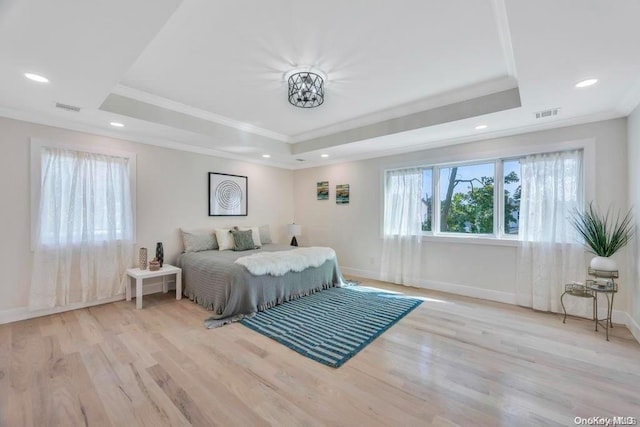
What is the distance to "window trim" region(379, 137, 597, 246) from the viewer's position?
3191 mm

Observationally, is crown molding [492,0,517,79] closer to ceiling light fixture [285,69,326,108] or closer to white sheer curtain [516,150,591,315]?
ceiling light fixture [285,69,326,108]

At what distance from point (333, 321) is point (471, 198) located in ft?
9.41

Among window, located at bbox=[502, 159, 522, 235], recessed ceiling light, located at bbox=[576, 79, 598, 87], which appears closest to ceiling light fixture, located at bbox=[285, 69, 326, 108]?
recessed ceiling light, located at bbox=[576, 79, 598, 87]

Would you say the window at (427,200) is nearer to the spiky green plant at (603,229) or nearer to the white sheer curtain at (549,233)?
the white sheer curtain at (549,233)

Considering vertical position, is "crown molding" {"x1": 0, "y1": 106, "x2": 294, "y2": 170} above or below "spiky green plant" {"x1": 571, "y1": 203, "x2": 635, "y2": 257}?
above

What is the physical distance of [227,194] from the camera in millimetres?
5062

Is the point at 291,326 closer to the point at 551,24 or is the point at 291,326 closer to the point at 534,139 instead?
the point at 551,24

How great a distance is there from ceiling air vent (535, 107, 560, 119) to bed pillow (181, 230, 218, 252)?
15.9 ft

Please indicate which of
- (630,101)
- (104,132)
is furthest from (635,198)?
(104,132)

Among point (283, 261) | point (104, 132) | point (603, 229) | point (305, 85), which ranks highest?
point (305, 85)

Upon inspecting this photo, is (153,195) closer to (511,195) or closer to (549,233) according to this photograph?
(511,195)

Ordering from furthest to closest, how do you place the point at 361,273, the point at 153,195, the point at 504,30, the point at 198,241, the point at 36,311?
the point at 361,273, the point at 198,241, the point at 153,195, the point at 36,311, the point at 504,30

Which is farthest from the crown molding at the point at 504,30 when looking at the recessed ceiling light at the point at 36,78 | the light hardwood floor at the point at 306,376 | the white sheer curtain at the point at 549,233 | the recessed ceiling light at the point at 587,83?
the recessed ceiling light at the point at 36,78

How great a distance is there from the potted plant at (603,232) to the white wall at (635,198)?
130mm
